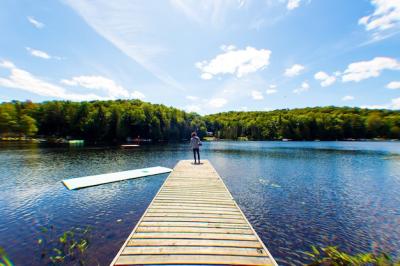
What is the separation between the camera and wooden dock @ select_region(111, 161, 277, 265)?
197 inches

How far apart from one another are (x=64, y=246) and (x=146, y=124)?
88.4m

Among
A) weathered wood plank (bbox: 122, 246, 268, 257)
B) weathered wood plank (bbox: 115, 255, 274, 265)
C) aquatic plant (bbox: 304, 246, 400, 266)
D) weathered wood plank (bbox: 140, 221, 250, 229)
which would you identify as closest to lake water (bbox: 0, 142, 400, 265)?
aquatic plant (bbox: 304, 246, 400, 266)

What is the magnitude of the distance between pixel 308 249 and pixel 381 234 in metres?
3.90

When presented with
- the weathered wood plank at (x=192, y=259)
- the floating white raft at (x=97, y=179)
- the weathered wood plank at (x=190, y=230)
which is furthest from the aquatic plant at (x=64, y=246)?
the floating white raft at (x=97, y=179)

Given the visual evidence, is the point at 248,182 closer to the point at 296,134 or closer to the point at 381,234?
the point at 381,234

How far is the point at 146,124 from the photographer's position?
307ft

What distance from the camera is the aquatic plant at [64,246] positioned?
675cm

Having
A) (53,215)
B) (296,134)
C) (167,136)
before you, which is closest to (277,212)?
(53,215)

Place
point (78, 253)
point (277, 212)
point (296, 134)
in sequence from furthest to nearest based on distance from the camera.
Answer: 1. point (296, 134)
2. point (277, 212)
3. point (78, 253)

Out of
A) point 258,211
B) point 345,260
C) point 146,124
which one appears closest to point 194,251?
point 345,260

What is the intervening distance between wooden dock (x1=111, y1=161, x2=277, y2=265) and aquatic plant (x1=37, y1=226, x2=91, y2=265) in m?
2.39

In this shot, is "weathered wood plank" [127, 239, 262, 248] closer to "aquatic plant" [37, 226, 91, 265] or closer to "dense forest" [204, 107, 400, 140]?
"aquatic plant" [37, 226, 91, 265]

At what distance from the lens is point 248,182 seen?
17594mm

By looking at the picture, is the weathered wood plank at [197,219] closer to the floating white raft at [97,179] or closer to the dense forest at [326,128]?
the floating white raft at [97,179]
